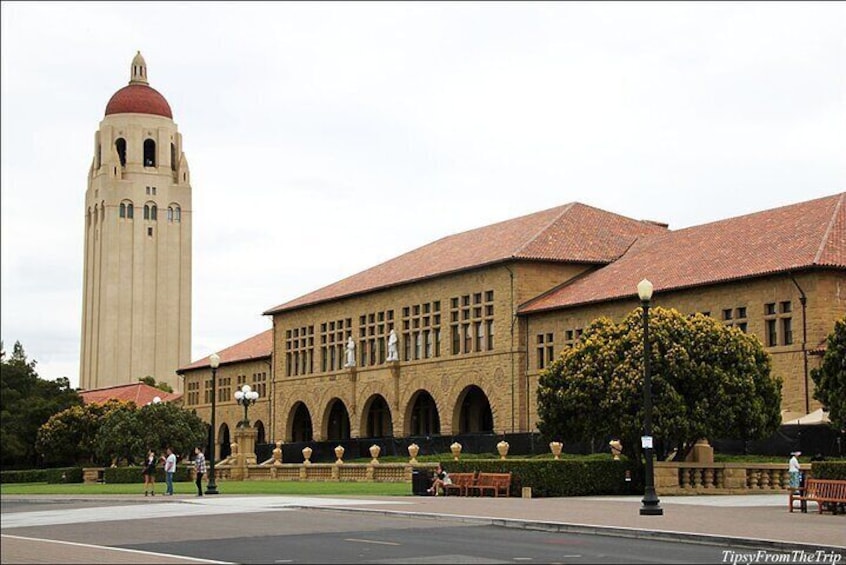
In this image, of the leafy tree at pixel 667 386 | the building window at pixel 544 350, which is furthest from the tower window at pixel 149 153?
the leafy tree at pixel 667 386

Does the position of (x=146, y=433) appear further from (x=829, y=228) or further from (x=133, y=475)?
(x=829, y=228)

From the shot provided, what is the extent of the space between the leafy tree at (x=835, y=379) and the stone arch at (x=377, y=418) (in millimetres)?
40498

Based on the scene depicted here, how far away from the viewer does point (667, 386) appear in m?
43.7

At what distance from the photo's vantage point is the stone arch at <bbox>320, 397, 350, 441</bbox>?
83875 mm

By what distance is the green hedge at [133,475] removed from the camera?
65.1 m

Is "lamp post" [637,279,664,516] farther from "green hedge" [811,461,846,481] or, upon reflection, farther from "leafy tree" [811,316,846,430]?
"leafy tree" [811,316,846,430]

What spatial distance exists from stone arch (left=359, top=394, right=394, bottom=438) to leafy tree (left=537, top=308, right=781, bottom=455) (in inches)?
1312

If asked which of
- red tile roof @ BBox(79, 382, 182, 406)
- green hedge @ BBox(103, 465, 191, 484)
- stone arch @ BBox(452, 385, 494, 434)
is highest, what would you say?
red tile roof @ BBox(79, 382, 182, 406)

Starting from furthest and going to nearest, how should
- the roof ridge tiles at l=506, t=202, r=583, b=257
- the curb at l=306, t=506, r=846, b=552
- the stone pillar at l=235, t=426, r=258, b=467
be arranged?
1. the roof ridge tiles at l=506, t=202, r=583, b=257
2. the stone pillar at l=235, t=426, r=258, b=467
3. the curb at l=306, t=506, r=846, b=552

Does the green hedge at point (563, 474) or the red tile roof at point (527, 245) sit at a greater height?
the red tile roof at point (527, 245)

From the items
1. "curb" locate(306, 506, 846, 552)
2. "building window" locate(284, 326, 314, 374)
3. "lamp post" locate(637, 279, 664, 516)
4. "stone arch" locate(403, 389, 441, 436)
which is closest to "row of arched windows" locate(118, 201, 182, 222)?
"building window" locate(284, 326, 314, 374)

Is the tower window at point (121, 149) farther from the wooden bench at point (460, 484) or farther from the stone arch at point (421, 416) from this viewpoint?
the wooden bench at point (460, 484)

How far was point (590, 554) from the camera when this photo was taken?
20.1 metres

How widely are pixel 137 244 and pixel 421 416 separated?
72564 mm
